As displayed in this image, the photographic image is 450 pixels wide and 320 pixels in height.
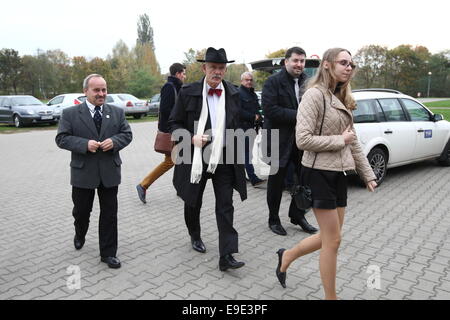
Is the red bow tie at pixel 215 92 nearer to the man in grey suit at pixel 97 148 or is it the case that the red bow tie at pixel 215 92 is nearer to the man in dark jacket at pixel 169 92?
the man in grey suit at pixel 97 148

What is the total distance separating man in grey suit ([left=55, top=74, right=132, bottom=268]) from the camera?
146 inches

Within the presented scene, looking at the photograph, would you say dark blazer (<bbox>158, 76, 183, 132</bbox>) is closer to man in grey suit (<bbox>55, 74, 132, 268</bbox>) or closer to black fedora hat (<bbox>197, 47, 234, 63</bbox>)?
man in grey suit (<bbox>55, 74, 132, 268</bbox>)

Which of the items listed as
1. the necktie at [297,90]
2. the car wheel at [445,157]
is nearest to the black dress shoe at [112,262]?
the necktie at [297,90]

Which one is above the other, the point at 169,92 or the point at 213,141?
the point at 169,92

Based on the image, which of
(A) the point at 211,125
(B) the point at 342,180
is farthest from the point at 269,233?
(B) the point at 342,180

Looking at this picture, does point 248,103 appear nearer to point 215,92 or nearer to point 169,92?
point 169,92

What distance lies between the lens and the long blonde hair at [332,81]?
2.88m

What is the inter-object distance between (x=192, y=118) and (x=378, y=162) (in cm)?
432

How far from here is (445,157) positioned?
28.0 ft

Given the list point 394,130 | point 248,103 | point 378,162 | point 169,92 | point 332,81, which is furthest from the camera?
point 394,130

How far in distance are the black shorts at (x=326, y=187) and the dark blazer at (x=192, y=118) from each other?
3.37 ft

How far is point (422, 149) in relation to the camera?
25.6ft

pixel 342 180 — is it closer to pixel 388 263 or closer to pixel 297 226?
pixel 388 263

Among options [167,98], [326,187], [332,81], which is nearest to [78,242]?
[167,98]
